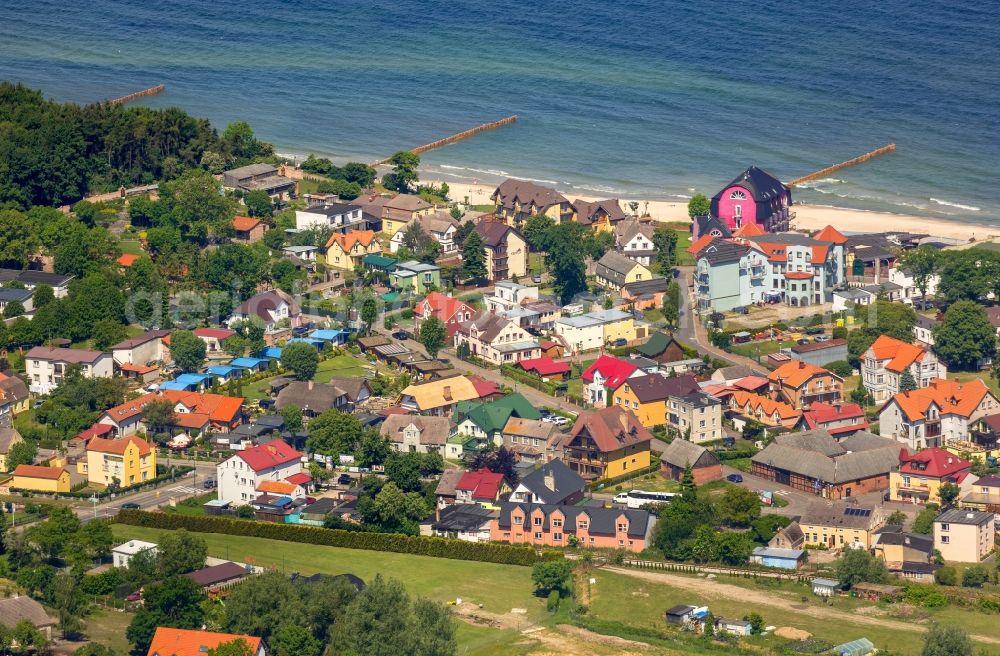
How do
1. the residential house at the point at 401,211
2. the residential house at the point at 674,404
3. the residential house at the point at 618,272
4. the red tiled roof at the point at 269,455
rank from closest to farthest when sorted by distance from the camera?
the red tiled roof at the point at 269,455 < the residential house at the point at 674,404 < the residential house at the point at 618,272 < the residential house at the point at 401,211

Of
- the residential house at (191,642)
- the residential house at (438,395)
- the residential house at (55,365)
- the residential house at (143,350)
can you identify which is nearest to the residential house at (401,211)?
the residential house at (143,350)

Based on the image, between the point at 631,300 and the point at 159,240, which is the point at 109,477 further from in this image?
the point at 631,300

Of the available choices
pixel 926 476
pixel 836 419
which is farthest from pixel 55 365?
pixel 926 476

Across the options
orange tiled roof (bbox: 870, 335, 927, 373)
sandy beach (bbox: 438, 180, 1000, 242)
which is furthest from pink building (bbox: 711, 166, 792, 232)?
orange tiled roof (bbox: 870, 335, 927, 373)

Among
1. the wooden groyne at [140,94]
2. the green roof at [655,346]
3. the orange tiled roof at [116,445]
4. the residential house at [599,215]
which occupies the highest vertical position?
the wooden groyne at [140,94]

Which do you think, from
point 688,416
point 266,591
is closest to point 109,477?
point 266,591

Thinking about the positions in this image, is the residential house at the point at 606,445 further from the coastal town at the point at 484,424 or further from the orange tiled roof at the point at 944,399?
the orange tiled roof at the point at 944,399

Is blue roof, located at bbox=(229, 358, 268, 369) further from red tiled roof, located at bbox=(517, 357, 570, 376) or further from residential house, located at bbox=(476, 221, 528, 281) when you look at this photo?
residential house, located at bbox=(476, 221, 528, 281)
